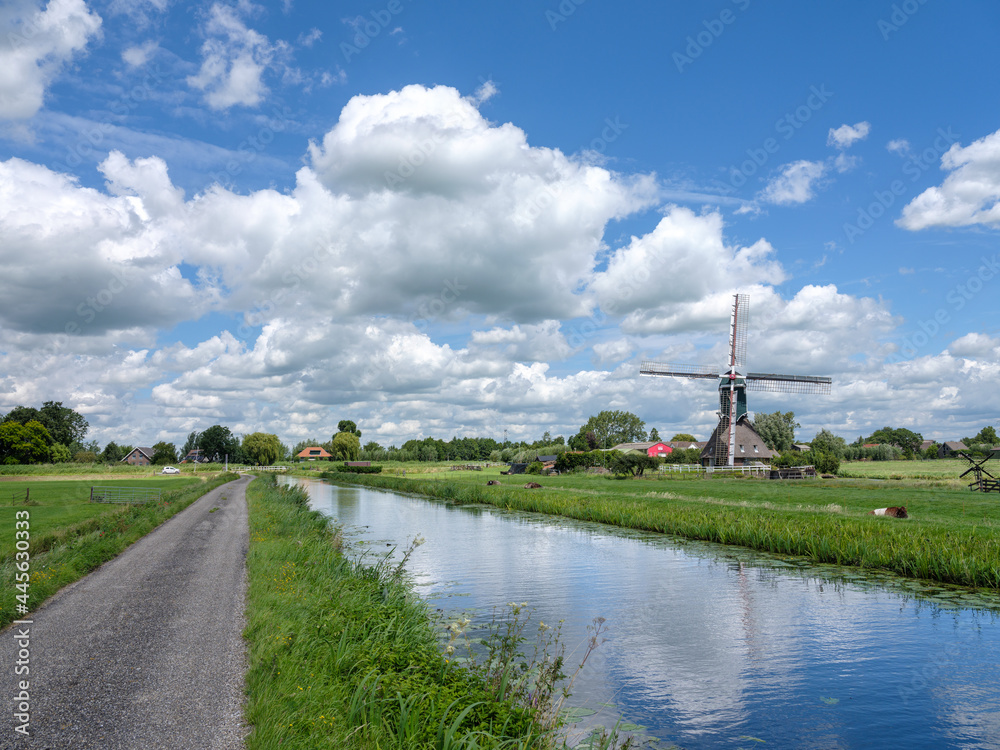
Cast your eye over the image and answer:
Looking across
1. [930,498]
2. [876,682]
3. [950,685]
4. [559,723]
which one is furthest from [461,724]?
[930,498]

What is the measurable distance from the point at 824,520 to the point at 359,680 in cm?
A: 2145

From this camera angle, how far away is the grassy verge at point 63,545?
41.9 feet

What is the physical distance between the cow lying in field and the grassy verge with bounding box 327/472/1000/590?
2.14 feet

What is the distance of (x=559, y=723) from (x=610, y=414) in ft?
479

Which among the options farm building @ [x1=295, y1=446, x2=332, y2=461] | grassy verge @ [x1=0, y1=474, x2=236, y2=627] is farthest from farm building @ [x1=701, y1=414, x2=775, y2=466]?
farm building @ [x1=295, y1=446, x2=332, y2=461]

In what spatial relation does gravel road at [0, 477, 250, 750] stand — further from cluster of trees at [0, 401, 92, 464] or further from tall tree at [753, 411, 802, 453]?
cluster of trees at [0, 401, 92, 464]

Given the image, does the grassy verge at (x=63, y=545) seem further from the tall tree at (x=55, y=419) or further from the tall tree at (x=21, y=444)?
the tall tree at (x=55, y=419)

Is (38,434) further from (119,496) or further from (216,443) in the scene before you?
(119,496)

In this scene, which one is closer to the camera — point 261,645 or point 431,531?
point 261,645

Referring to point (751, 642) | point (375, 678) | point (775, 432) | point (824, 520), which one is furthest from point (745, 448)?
point (375, 678)

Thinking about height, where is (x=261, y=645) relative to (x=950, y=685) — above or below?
above

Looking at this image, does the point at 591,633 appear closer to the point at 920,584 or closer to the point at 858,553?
the point at 920,584

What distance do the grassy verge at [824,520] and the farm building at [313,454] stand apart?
149221mm

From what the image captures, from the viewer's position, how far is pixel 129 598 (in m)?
12.9
